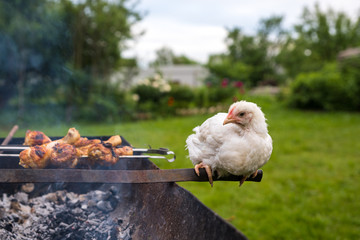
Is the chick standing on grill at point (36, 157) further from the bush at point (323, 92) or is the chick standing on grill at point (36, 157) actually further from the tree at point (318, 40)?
the tree at point (318, 40)

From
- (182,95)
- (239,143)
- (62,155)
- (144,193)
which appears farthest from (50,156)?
(182,95)

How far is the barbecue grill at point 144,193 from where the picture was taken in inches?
42.8

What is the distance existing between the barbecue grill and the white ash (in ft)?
0.13

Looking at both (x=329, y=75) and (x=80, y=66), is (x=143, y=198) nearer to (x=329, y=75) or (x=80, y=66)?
(x=80, y=66)

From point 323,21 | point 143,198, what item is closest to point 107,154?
point 143,198

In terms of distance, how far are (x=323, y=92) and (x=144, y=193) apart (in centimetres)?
995

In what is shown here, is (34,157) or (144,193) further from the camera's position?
(144,193)

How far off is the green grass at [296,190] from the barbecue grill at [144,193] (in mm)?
1446

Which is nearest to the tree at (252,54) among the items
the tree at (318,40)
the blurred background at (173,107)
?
the tree at (318,40)

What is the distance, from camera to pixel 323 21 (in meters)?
22.8

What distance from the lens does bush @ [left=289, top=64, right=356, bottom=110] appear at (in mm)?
9750

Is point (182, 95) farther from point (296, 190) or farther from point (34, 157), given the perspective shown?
point (34, 157)

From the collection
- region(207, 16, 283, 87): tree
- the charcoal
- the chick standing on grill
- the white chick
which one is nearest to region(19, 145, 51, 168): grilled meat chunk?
the chick standing on grill

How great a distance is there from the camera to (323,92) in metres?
10.1
